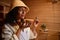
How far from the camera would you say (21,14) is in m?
1.31

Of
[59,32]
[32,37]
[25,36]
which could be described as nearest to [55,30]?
[59,32]

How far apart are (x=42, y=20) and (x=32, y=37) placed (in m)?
0.82

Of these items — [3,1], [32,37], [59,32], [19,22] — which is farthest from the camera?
[59,32]

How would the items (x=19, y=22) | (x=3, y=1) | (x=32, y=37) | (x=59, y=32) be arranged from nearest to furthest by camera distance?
(x=19, y=22), (x=3, y=1), (x=32, y=37), (x=59, y=32)

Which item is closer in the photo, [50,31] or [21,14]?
[21,14]

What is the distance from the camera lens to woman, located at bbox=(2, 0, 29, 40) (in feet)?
4.16

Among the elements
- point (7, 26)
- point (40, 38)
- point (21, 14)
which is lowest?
point (40, 38)

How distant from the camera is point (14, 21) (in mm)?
1343

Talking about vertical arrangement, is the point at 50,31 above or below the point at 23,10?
below

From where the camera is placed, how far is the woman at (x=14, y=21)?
127 cm

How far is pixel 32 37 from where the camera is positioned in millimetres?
1702

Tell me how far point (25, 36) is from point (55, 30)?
1081mm

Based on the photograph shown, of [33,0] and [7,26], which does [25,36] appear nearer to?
[7,26]

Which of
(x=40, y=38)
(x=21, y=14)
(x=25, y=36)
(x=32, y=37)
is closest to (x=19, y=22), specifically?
(x=21, y=14)
